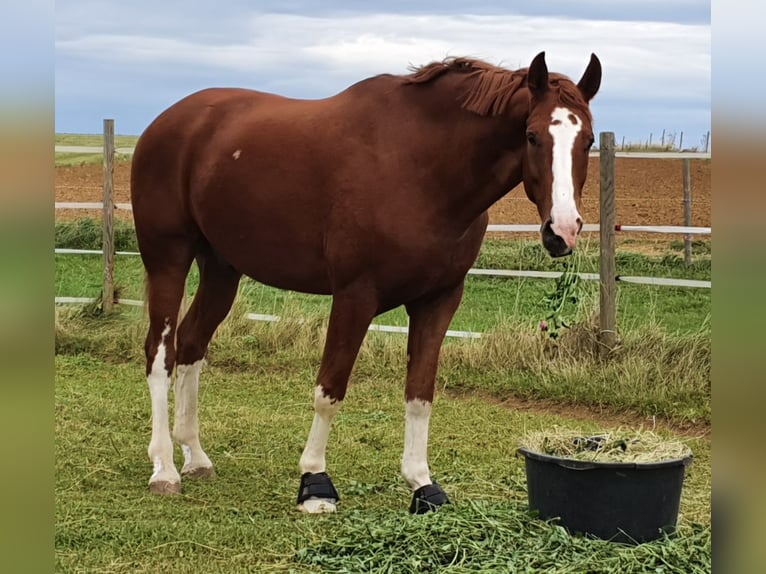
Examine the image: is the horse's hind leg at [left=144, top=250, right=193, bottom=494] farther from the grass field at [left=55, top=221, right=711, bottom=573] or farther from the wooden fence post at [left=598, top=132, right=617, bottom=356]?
the wooden fence post at [left=598, top=132, right=617, bottom=356]

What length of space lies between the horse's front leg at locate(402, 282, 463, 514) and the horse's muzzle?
0.91 metres

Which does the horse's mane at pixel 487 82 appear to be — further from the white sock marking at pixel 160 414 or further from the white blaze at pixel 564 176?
the white sock marking at pixel 160 414

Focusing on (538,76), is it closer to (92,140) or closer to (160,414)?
(160,414)

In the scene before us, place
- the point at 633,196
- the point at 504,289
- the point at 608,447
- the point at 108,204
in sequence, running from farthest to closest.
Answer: the point at 633,196 → the point at 504,289 → the point at 108,204 → the point at 608,447

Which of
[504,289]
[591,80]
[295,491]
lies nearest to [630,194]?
[504,289]

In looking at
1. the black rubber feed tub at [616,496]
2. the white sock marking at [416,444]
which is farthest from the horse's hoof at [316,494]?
the black rubber feed tub at [616,496]

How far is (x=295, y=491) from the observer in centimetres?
451

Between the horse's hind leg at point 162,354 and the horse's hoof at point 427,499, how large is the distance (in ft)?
4.14

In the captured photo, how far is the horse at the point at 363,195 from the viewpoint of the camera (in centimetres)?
371

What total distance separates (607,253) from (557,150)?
3.92 meters

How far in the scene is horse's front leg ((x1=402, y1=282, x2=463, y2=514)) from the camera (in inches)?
164

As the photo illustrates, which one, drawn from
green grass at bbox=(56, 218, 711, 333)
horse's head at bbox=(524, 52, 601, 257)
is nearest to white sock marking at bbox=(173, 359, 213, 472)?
horse's head at bbox=(524, 52, 601, 257)
